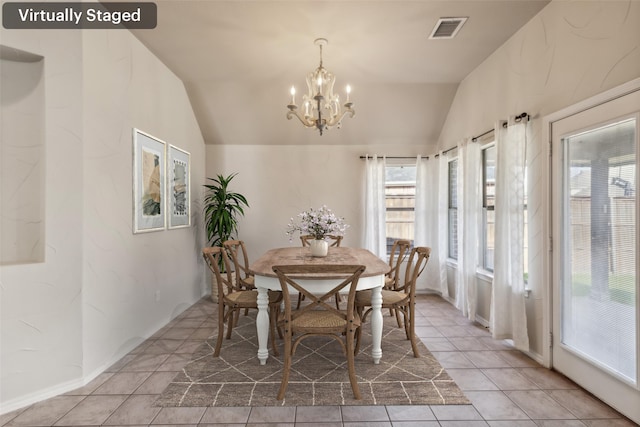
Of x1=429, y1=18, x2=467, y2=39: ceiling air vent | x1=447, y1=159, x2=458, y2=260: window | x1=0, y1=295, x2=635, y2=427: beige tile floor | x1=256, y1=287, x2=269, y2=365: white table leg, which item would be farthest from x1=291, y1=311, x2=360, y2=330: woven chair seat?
x1=447, y1=159, x2=458, y2=260: window

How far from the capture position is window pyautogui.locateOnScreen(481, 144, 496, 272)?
3.75m

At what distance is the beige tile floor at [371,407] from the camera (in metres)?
1.99

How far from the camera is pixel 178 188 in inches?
161

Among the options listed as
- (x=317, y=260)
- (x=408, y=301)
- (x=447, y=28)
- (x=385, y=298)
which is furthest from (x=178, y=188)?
(x=447, y=28)

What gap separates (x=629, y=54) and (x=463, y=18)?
50.4 inches

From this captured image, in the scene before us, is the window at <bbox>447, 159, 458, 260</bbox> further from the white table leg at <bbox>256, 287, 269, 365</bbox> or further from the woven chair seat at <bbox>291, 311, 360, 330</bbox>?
the white table leg at <bbox>256, 287, 269, 365</bbox>

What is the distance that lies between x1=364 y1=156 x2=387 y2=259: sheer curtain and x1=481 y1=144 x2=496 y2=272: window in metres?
1.51

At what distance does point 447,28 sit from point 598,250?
86.9 inches

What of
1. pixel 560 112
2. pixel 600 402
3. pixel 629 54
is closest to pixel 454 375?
pixel 600 402

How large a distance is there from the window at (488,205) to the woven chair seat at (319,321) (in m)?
2.14

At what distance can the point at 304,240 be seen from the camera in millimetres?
4590

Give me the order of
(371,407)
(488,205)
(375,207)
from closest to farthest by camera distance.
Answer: (371,407) → (488,205) → (375,207)

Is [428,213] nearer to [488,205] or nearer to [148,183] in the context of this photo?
[488,205]

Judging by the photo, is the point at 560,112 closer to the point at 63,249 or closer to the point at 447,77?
the point at 447,77
